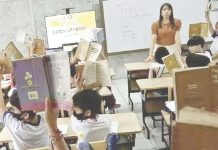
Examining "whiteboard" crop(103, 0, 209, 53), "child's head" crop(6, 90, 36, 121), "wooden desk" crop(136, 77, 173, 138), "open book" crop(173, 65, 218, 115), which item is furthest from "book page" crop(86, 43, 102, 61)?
"open book" crop(173, 65, 218, 115)

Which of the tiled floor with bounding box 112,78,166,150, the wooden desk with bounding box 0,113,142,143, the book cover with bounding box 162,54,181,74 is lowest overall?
the tiled floor with bounding box 112,78,166,150

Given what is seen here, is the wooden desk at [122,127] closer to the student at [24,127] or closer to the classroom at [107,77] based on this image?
the classroom at [107,77]

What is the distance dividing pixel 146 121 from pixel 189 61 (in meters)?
1.70

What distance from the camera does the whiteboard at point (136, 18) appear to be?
7062 millimetres

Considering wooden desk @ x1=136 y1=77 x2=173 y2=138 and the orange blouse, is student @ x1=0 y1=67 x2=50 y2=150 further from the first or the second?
the orange blouse

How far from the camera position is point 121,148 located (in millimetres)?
3135

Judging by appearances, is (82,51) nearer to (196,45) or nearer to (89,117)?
(196,45)

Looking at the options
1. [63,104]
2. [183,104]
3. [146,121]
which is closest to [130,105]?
[146,121]

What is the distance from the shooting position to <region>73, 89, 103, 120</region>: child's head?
105 inches

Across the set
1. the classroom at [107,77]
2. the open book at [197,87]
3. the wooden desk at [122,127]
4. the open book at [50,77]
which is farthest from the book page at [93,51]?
Result: the open book at [197,87]

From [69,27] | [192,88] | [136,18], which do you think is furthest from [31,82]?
[136,18]

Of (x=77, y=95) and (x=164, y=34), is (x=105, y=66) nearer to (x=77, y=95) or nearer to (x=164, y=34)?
(x=77, y=95)

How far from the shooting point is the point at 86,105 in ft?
8.82

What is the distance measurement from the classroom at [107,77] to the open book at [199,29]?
0.02 meters
